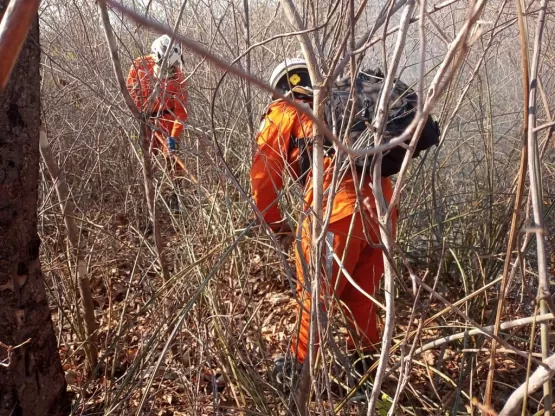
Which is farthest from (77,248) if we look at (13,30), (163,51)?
(13,30)

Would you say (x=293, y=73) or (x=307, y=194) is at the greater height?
(x=293, y=73)

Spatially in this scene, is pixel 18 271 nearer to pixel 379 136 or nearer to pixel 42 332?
pixel 42 332

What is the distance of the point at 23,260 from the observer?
156 centimetres

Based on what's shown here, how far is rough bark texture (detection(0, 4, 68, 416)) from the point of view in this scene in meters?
1.43

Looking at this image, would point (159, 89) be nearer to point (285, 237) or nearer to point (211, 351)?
point (285, 237)

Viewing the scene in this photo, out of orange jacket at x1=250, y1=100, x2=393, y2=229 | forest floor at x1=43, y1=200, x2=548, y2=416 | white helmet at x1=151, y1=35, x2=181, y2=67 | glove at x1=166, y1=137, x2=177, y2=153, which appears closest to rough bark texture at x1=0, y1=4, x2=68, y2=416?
forest floor at x1=43, y1=200, x2=548, y2=416

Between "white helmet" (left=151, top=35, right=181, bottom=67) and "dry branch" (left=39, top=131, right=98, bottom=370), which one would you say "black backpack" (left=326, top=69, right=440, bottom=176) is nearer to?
"dry branch" (left=39, top=131, right=98, bottom=370)

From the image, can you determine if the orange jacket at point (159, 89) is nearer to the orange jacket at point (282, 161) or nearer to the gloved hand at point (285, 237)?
the orange jacket at point (282, 161)

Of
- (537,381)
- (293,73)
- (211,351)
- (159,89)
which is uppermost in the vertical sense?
(293,73)

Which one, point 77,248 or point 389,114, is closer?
point 389,114

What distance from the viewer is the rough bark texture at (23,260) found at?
4.69ft

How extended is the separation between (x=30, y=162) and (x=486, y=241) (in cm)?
243

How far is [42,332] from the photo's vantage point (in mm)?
1671

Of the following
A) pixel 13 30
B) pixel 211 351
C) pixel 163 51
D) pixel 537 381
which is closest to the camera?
pixel 13 30
